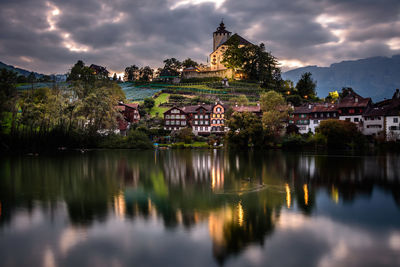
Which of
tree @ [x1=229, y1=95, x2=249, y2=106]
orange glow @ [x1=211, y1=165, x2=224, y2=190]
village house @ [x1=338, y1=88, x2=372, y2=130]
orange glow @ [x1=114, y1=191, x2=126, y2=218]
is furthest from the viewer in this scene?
tree @ [x1=229, y1=95, x2=249, y2=106]

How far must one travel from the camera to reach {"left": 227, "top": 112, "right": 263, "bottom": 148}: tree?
7538 centimetres

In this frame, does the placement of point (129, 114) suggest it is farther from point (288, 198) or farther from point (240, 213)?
point (240, 213)

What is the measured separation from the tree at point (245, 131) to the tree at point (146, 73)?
98.8m

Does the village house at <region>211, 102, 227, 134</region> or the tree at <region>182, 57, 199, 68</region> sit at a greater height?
the tree at <region>182, 57, 199, 68</region>

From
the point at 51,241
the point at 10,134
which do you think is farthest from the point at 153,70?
the point at 51,241

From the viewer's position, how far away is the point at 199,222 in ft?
56.5

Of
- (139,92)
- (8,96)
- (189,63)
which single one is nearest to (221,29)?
(189,63)

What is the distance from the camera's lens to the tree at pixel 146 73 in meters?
167

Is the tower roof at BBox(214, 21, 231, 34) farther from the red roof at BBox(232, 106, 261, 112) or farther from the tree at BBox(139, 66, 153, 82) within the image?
the red roof at BBox(232, 106, 261, 112)

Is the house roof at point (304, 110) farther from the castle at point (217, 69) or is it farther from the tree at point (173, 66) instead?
the tree at point (173, 66)

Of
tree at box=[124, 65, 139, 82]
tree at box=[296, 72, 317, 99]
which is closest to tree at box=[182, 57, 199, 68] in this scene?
tree at box=[124, 65, 139, 82]

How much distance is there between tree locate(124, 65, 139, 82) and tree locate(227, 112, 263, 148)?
111855mm

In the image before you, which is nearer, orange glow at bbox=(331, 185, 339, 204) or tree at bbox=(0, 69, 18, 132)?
orange glow at bbox=(331, 185, 339, 204)

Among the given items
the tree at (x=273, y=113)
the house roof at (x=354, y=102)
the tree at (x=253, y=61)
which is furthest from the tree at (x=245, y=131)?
the tree at (x=253, y=61)
